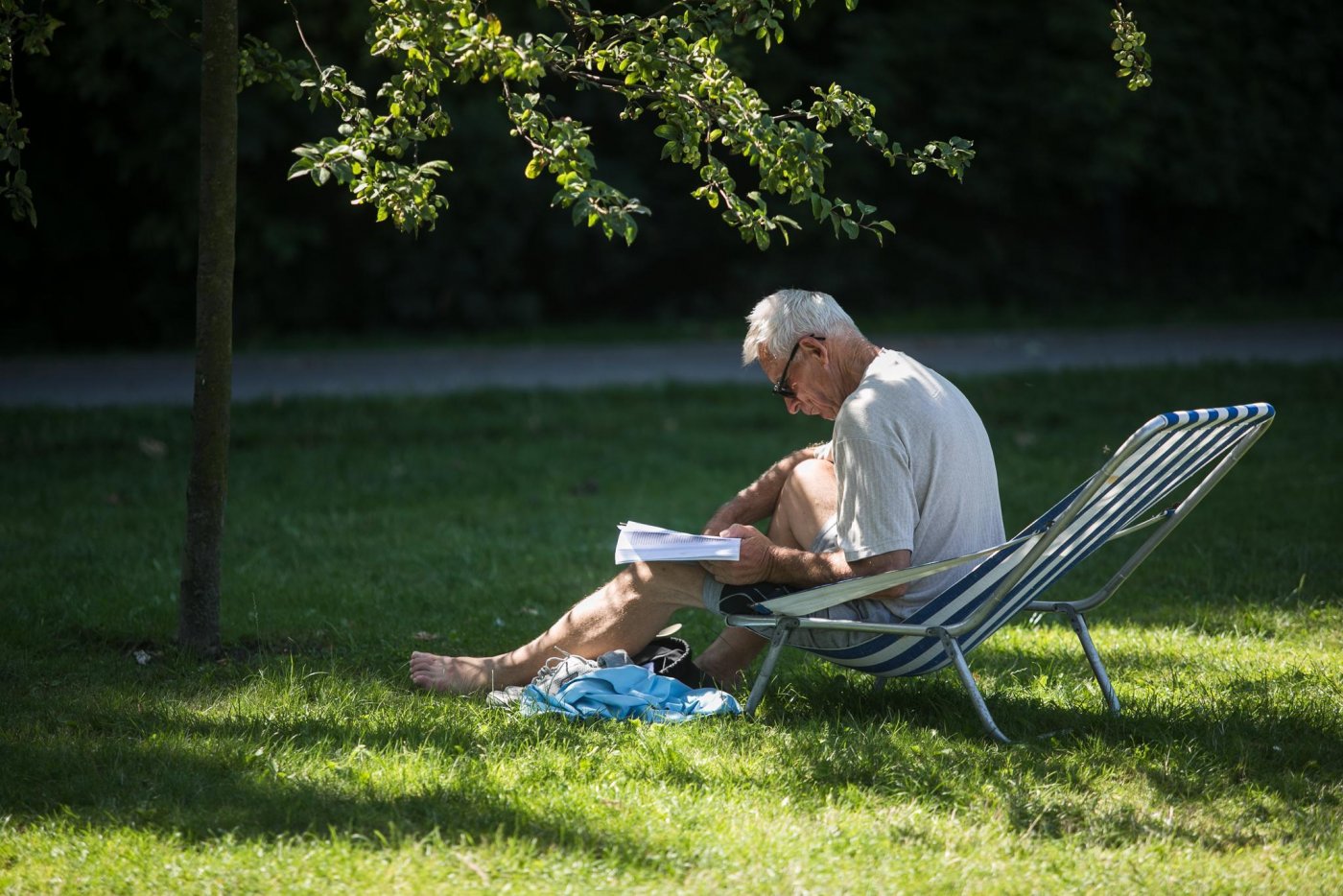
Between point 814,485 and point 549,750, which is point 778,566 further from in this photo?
point 549,750

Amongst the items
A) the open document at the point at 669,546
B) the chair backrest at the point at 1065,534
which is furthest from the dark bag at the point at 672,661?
the chair backrest at the point at 1065,534

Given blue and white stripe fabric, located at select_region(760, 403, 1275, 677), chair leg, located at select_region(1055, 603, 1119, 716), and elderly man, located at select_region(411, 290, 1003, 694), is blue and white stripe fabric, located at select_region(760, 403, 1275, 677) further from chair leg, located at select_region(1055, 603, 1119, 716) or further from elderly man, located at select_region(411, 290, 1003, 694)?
chair leg, located at select_region(1055, 603, 1119, 716)

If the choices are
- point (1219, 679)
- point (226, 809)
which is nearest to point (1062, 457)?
point (1219, 679)

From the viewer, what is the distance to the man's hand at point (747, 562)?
3.95 m

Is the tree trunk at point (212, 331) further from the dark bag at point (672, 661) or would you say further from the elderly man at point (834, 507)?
the dark bag at point (672, 661)

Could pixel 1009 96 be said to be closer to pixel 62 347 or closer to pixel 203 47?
pixel 62 347

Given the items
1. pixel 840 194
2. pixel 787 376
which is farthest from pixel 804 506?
pixel 840 194

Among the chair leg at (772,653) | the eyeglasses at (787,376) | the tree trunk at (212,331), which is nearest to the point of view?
the chair leg at (772,653)

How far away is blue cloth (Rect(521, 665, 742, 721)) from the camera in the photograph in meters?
4.12

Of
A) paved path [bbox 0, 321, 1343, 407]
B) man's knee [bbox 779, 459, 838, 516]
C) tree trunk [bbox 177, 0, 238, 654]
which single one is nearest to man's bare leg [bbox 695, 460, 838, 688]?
man's knee [bbox 779, 459, 838, 516]

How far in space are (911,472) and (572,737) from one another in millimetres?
1253

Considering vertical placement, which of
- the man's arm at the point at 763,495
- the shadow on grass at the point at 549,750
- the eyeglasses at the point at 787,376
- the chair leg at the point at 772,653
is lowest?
the shadow on grass at the point at 549,750

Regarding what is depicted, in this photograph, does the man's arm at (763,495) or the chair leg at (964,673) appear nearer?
the chair leg at (964,673)

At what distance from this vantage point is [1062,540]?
3748mm
